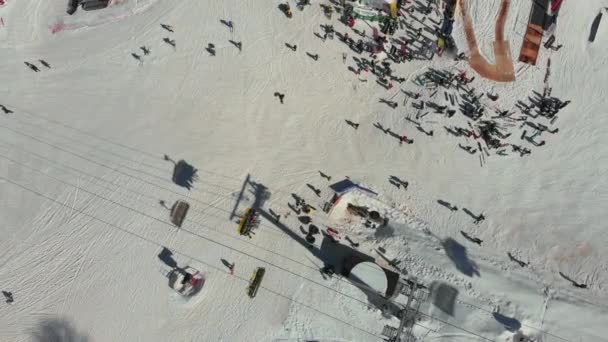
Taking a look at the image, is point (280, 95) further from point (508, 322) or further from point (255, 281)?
point (508, 322)

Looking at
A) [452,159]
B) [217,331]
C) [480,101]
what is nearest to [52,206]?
[217,331]

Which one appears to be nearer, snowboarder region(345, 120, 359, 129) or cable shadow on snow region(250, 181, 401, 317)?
cable shadow on snow region(250, 181, 401, 317)

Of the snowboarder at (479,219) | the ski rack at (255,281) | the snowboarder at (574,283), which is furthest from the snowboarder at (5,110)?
the snowboarder at (574,283)

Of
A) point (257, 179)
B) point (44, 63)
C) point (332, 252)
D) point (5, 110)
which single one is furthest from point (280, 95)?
point (5, 110)

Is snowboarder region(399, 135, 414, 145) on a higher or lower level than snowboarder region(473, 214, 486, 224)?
higher

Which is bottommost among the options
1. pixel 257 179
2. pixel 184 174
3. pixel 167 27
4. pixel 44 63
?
pixel 184 174

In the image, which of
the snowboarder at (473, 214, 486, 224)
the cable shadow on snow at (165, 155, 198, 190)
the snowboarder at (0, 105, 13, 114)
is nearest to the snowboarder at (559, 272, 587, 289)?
the snowboarder at (473, 214, 486, 224)

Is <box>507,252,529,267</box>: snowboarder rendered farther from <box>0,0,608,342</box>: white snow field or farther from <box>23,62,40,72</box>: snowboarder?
<box>23,62,40,72</box>: snowboarder
